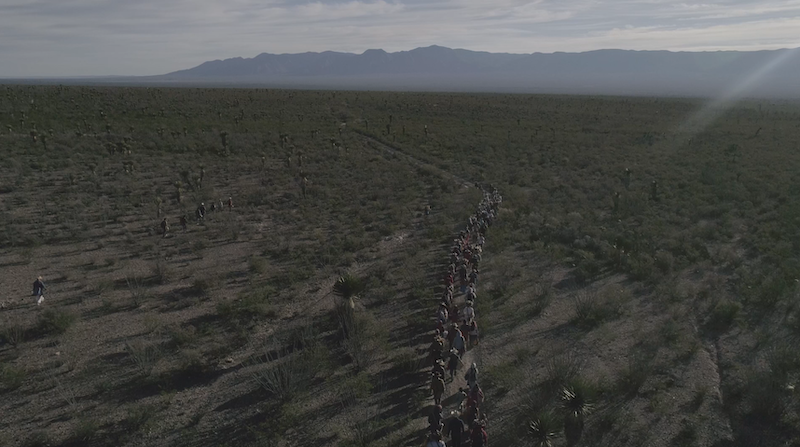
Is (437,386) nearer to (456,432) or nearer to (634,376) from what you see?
(456,432)

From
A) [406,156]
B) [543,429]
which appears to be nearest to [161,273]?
[543,429]

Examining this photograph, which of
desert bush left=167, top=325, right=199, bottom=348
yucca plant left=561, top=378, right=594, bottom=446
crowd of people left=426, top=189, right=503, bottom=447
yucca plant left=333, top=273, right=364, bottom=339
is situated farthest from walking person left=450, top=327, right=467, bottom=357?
desert bush left=167, top=325, right=199, bottom=348

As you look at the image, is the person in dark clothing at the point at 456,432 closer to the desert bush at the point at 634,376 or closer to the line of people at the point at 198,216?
the desert bush at the point at 634,376

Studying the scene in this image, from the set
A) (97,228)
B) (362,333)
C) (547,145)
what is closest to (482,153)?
(547,145)

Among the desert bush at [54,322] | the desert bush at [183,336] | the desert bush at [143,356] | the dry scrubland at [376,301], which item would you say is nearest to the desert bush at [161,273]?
the dry scrubland at [376,301]

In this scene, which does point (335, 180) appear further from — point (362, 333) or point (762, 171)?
point (762, 171)

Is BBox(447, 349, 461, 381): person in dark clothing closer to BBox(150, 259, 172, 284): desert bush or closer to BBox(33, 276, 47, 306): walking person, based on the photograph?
BBox(150, 259, 172, 284): desert bush
